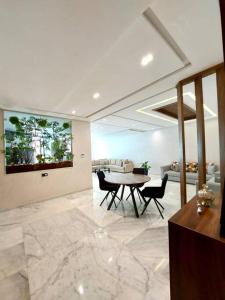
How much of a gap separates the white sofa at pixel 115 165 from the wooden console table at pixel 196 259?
7608mm

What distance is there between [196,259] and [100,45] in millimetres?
2177

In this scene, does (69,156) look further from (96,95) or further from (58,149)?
(96,95)

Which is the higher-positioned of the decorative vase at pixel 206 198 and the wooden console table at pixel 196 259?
the decorative vase at pixel 206 198

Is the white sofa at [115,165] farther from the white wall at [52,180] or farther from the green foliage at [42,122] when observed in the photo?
the green foliage at [42,122]

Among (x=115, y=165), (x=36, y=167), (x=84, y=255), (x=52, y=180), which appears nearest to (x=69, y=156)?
(x=52, y=180)

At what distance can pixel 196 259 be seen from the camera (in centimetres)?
94

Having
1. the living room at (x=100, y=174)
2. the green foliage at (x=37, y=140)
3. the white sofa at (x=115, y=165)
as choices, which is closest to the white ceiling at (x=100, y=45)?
the living room at (x=100, y=174)

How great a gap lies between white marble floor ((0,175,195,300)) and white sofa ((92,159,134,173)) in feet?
17.9

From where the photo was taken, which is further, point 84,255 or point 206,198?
point 84,255

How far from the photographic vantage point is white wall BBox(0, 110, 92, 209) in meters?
3.75

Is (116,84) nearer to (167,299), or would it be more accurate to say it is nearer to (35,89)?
(35,89)

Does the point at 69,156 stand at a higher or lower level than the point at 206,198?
higher

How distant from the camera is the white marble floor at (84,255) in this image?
145 centimetres

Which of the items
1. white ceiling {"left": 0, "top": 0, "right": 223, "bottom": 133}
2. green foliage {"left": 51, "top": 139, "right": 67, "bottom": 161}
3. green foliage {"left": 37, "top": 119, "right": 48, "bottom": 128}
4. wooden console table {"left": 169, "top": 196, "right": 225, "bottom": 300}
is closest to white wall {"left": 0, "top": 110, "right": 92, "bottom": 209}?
green foliage {"left": 51, "top": 139, "right": 67, "bottom": 161}
